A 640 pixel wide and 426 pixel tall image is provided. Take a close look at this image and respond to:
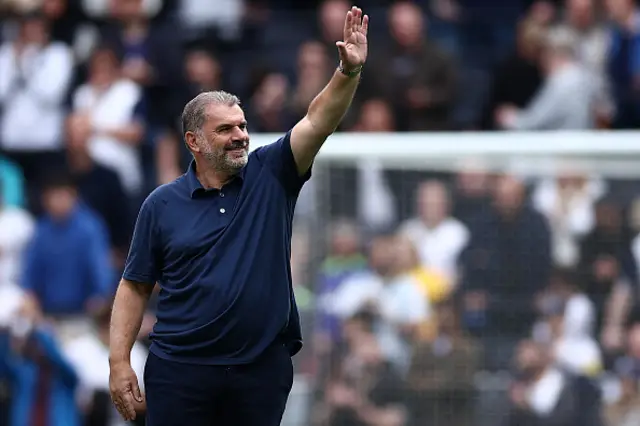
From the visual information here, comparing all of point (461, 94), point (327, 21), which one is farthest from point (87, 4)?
point (461, 94)

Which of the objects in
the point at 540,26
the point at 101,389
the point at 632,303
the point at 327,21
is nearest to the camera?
the point at 632,303

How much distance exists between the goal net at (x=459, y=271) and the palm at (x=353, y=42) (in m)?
3.39

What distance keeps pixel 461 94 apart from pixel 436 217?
138 inches

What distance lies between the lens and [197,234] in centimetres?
593

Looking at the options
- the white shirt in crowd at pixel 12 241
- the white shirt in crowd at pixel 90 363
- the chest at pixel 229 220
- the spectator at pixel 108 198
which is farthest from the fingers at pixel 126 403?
the spectator at pixel 108 198

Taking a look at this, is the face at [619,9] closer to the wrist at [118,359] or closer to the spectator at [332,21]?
the spectator at [332,21]

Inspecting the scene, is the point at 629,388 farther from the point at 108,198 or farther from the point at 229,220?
the point at 108,198

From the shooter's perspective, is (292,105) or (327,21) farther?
(327,21)

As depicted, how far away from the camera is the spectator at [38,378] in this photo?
1114 cm

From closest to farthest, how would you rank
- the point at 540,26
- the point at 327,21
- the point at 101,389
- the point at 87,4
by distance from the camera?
the point at 101,389
the point at 540,26
the point at 327,21
the point at 87,4

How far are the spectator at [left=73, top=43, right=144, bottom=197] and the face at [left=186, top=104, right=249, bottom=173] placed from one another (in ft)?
22.9

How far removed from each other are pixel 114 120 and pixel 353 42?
745 cm

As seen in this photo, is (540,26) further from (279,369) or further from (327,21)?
(279,369)

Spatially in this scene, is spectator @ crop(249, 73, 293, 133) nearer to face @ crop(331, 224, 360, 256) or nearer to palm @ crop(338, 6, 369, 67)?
face @ crop(331, 224, 360, 256)
